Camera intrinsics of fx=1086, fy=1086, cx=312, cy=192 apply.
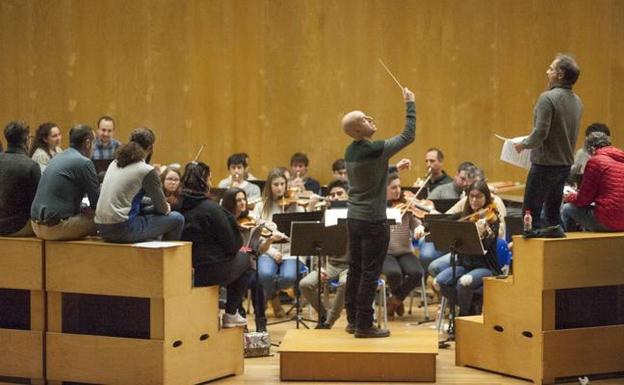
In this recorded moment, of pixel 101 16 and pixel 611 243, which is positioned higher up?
pixel 101 16

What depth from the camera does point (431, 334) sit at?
759cm

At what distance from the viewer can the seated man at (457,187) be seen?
33.7 feet

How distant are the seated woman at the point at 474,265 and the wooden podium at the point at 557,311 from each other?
83cm

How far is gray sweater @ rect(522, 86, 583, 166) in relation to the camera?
6.90m

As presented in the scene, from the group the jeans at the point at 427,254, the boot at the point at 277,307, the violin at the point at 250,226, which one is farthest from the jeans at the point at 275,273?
the jeans at the point at 427,254

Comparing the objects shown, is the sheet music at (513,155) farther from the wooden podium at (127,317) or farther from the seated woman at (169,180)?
the seated woman at (169,180)

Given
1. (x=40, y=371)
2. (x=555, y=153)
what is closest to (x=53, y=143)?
(x=40, y=371)

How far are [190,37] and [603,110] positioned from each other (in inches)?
188

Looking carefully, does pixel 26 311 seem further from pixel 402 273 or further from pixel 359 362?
pixel 402 273

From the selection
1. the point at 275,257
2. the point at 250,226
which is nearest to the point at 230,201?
the point at 250,226

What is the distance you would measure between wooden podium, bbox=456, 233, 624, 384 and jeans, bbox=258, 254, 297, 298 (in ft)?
7.32

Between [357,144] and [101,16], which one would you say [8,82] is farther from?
[357,144]

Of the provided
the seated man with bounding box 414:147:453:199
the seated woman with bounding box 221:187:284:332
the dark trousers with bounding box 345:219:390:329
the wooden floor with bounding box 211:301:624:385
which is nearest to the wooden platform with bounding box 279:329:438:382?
the wooden floor with bounding box 211:301:624:385

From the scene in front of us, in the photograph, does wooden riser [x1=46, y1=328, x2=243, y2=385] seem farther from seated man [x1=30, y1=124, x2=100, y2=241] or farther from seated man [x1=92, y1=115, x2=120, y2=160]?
seated man [x1=92, y1=115, x2=120, y2=160]
